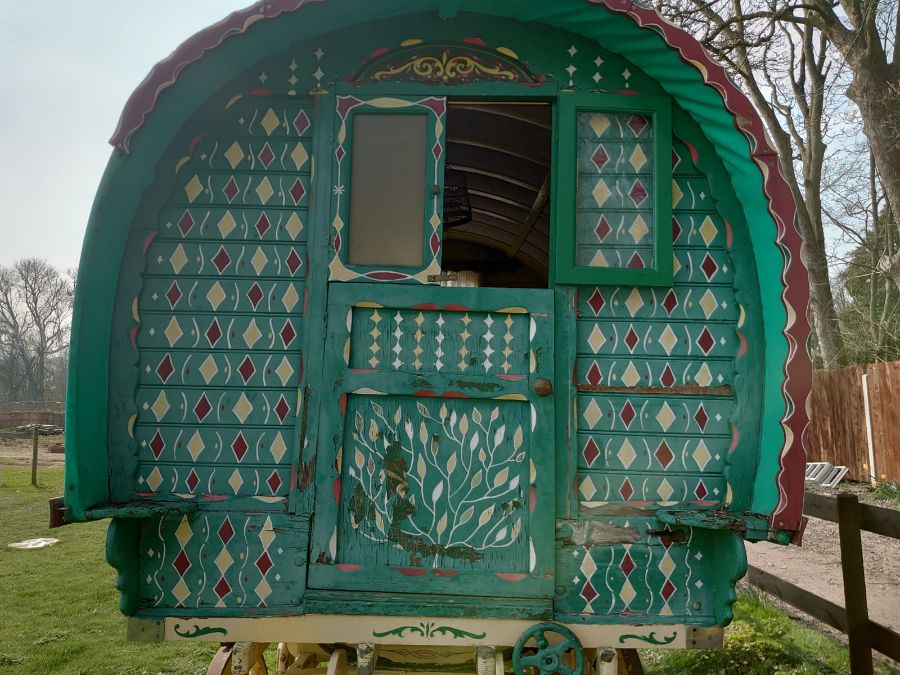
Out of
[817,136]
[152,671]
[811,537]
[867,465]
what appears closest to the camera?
[152,671]

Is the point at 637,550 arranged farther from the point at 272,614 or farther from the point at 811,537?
the point at 811,537

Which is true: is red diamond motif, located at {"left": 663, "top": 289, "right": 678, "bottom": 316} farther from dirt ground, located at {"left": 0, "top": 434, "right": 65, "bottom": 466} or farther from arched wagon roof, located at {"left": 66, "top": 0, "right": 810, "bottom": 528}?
dirt ground, located at {"left": 0, "top": 434, "right": 65, "bottom": 466}

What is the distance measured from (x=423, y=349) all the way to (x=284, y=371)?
0.73 metres

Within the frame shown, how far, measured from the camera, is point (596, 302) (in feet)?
10.8

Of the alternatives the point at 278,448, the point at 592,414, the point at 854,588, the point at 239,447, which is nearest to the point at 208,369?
the point at 239,447

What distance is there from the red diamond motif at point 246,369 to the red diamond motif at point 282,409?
20cm

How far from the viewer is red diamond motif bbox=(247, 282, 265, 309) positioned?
10.8 feet

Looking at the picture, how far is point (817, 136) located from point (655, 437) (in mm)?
14896

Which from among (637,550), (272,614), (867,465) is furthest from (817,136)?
(272,614)

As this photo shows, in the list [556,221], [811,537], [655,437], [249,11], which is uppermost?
[249,11]

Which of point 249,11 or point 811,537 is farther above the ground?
point 249,11

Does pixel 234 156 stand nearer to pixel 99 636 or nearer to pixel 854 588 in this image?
pixel 854 588

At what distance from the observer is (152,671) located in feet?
20.2

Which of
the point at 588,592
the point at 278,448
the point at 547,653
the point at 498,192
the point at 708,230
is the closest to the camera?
the point at 547,653
